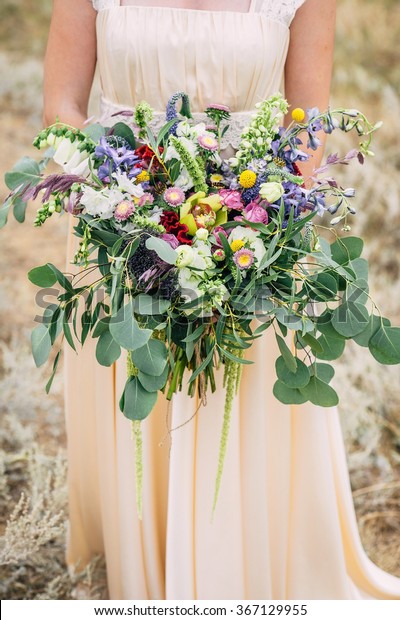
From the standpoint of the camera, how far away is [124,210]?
1.09 m

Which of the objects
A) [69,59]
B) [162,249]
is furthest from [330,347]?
[69,59]

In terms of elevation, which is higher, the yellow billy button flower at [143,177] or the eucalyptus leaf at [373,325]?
the yellow billy button flower at [143,177]

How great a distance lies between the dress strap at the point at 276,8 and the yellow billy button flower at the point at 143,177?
56 cm

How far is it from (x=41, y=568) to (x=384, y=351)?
4.45 ft

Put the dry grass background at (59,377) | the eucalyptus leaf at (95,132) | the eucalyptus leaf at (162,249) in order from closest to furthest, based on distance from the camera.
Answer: the eucalyptus leaf at (162,249), the eucalyptus leaf at (95,132), the dry grass background at (59,377)

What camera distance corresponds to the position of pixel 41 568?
201cm

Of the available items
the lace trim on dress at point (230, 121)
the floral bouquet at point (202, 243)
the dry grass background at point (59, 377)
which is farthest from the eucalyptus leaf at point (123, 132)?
the dry grass background at point (59, 377)

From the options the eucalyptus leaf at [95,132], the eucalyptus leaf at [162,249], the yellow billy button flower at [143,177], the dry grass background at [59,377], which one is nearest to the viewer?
the eucalyptus leaf at [162,249]

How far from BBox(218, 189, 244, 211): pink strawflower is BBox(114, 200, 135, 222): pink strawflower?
0.16m

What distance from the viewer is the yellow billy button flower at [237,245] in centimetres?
111

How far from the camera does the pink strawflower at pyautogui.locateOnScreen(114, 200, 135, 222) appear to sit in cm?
109

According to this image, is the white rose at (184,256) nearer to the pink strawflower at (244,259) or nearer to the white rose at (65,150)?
the pink strawflower at (244,259)

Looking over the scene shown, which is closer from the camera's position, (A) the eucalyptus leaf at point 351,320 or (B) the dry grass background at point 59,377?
(A) the eucalyptus leaf at point 351,320

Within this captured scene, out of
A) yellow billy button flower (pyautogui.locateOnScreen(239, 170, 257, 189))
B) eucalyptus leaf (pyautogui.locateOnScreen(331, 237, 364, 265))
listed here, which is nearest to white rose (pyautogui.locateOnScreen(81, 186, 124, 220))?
yellow billy button flower (pyautogui.locateOnScreen(239, 170, 257, 189))
